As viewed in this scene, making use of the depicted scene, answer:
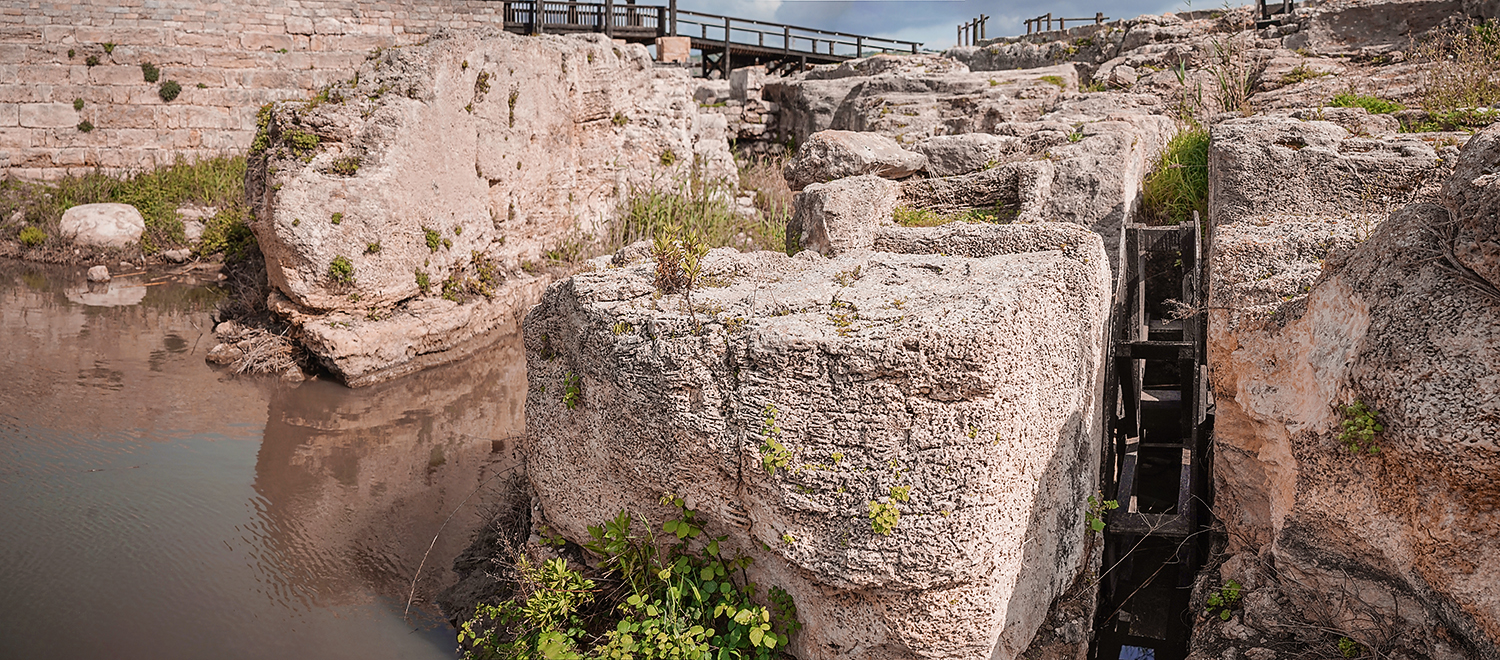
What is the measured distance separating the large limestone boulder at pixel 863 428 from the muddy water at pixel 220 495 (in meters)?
1.68

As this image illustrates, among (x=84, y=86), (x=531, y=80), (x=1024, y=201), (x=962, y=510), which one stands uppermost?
(x=84, y=86)

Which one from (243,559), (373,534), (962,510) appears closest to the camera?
(962,510)

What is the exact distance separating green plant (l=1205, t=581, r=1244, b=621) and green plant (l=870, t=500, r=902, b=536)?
1.63 m

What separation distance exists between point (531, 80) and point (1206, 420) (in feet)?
23.6

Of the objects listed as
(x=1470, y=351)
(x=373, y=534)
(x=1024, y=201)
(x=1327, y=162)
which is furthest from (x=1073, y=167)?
(x=373, y=534)

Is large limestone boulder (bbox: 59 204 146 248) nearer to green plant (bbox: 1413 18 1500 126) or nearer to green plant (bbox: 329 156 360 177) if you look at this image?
green plant (bbox: 329 156 360 177)

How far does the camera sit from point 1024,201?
5.80 metres

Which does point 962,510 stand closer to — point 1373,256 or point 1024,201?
point 1373,256

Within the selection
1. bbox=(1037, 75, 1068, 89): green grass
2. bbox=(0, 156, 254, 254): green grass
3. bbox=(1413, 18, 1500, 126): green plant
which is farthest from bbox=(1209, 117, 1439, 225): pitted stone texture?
bbox=(0, 156, 254, 254): green grass

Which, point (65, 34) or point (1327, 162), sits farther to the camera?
point (65, 34)

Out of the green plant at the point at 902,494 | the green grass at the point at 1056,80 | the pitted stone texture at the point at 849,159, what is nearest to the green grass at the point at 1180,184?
the pitted stone texture at the point at 849,159

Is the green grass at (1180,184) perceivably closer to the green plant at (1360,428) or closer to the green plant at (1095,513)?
the green plant at (1095,513)

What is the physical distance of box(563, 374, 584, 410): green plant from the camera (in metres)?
3.78

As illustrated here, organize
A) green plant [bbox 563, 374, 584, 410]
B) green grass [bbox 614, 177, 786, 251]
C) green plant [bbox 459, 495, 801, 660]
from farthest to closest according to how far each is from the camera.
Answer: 1. green grass [bbox 614, 177, 786, 251]
2. green plant [bbox 563, 374, 584, 410]
3. green plant [bbox 459, 495, 801, 660]
